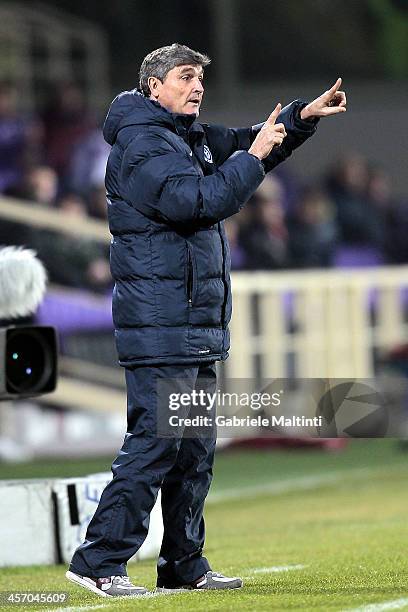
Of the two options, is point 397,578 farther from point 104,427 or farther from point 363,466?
point 104,427

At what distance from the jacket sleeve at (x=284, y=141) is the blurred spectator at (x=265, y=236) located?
435 inches

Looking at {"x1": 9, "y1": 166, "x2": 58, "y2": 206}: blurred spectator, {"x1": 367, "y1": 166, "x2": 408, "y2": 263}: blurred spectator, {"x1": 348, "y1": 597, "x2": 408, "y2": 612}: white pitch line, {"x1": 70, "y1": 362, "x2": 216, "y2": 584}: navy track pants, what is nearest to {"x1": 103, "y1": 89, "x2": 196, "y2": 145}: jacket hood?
{"x1": 70, "y1": 362, "x2": 216, "y2": 584}: navy track pants

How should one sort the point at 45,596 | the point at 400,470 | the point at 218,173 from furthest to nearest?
the point at 400,470, the point at 45,596, the point at 218,173

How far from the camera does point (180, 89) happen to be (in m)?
6.47

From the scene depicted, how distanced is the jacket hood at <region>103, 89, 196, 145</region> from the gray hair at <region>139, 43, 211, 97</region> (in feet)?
0.28

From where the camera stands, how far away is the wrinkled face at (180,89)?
6464 mm

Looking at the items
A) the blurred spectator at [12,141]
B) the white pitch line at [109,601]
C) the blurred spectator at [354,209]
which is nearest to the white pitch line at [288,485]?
the blurred spectator at [12,141]

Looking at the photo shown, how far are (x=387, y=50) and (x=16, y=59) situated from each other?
17.0 feet

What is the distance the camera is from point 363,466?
14.4 metres

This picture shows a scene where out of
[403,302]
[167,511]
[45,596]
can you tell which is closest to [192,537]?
[167,511]

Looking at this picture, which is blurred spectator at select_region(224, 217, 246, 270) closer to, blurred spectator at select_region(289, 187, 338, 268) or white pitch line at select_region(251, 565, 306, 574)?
blurred spectator at select_region(289, 187, 338, 268)

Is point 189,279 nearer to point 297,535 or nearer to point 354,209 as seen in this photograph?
point 297,535

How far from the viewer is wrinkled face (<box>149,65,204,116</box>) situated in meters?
6.46

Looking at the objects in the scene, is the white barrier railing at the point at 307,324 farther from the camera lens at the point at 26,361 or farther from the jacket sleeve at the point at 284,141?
the jacket sleeve at the point at 284,141
